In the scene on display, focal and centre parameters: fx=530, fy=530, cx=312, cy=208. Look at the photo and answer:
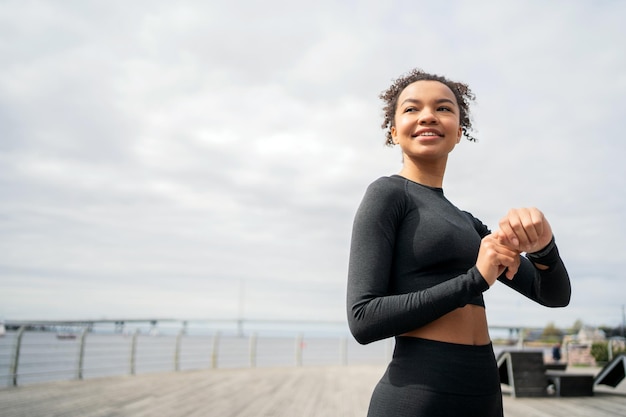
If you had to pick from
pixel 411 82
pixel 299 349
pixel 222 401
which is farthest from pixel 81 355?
pixel 411 82

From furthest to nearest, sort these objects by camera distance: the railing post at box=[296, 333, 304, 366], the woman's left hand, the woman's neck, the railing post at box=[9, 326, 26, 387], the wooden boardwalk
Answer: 1. the railing post at box=[296, 333, 304, 366]
2. the railing post at box=[9, 326, 26, 387]
3. the wooden boardwalk
4. the woman's neck
5. the woman's left hand

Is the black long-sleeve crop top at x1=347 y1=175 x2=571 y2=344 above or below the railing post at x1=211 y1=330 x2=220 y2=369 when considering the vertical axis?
above

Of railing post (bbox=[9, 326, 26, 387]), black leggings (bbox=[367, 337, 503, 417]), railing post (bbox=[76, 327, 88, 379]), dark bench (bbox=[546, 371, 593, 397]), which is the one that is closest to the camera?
black leggings (bbox=[367, 337, 503, 417])

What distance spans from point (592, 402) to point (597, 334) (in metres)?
17.3

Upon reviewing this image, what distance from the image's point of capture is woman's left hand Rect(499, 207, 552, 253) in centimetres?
91

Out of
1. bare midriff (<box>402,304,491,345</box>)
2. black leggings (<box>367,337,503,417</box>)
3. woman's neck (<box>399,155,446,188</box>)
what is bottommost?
black leggings (<box>367,337,503,417</box>)

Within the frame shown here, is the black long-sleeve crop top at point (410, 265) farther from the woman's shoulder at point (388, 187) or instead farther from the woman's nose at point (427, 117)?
the woman's nose at point (427, 117)

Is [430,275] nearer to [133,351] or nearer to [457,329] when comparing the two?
[457,329]

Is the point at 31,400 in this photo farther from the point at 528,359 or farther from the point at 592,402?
the point at 592,402

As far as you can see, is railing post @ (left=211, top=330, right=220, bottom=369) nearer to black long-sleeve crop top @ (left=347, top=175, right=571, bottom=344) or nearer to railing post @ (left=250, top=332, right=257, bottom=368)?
railing post @ (left=250, top=332, right=257, bottom=368)

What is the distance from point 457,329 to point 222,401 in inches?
265

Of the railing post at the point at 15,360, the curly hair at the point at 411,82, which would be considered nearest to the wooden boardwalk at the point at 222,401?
the railing post at the point at 15,360

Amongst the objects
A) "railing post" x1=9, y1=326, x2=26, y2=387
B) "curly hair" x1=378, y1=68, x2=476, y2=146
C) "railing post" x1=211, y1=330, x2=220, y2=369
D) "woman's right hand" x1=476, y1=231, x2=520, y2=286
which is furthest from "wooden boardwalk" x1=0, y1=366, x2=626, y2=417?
"woman's right hand" x1=476, y1=231, x2=520, y2=286

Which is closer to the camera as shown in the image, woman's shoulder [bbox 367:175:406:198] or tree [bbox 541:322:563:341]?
woman's shoulder [bbox 367:175:406:198]
